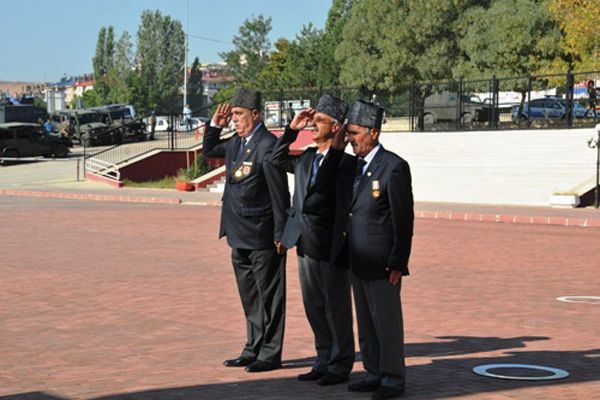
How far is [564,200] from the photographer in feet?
87.2

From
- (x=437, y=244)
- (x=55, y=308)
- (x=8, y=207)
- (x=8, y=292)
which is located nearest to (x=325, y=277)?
(x=55, y=308)

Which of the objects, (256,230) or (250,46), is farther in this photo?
(250,46)

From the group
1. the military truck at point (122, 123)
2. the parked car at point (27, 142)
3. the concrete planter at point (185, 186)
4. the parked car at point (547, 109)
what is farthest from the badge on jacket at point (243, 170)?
the military truck at point (122, 123)

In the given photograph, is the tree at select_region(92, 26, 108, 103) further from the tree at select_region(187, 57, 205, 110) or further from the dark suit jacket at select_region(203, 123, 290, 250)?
the dark suit jacket at select_region(203, 123, 290, 250)

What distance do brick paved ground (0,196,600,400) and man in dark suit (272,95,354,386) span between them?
248 mm

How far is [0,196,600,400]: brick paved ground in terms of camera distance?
24.6 ft

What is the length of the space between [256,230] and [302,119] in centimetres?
93

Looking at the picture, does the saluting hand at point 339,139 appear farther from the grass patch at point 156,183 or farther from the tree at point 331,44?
the tree at point 331,44

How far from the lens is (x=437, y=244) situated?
1838cm

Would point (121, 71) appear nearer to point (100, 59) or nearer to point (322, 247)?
point (100, 59)

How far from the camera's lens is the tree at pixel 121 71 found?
4769 inches

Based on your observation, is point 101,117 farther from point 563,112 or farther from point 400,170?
point 400,170

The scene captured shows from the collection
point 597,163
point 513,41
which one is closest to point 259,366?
point 597,163

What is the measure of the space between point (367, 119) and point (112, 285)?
6681 millimetres
